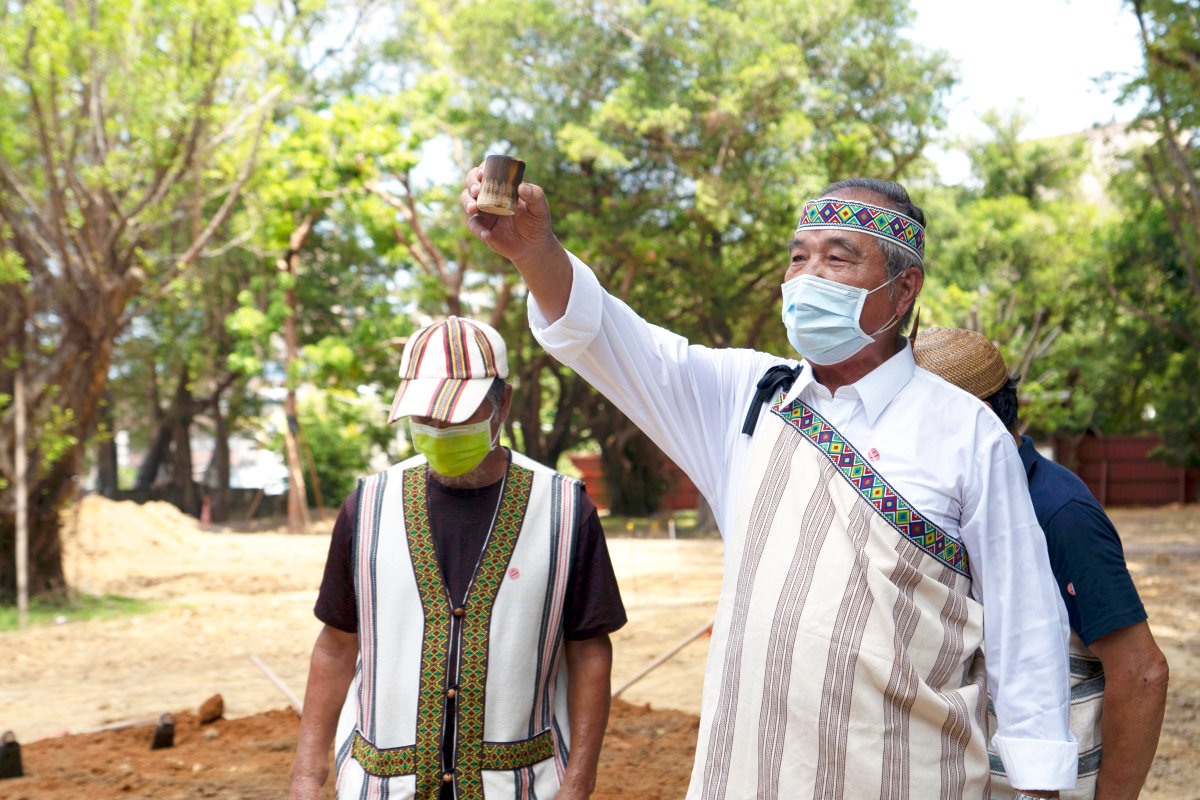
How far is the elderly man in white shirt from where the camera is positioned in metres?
1.85

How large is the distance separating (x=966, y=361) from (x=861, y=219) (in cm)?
60

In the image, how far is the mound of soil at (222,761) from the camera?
4.89 m

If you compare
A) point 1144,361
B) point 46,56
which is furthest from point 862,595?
point 1144,361

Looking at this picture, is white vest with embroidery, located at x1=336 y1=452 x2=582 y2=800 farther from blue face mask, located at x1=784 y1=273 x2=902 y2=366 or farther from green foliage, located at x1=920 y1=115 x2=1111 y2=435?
green foliage, located at x1=920 y1=115 x2=1111 y2=435

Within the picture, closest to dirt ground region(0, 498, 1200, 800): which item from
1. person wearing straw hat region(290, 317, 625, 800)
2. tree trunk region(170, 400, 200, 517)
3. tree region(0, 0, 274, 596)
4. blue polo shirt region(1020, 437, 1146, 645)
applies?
tree region(0, 0, 274, 596)

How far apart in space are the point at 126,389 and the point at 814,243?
1120 inches

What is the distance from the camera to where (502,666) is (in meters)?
2.38

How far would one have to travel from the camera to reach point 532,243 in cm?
196

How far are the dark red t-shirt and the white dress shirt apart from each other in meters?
0.41

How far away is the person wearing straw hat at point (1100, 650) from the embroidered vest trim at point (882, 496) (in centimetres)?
39

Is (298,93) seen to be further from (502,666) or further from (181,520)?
(502,666)

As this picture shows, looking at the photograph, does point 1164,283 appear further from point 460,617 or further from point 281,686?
point 460,617

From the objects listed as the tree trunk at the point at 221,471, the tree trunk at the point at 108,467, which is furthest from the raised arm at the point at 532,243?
the tree trunk at the point at 108,467

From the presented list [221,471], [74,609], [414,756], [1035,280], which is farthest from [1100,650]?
[221,471]
